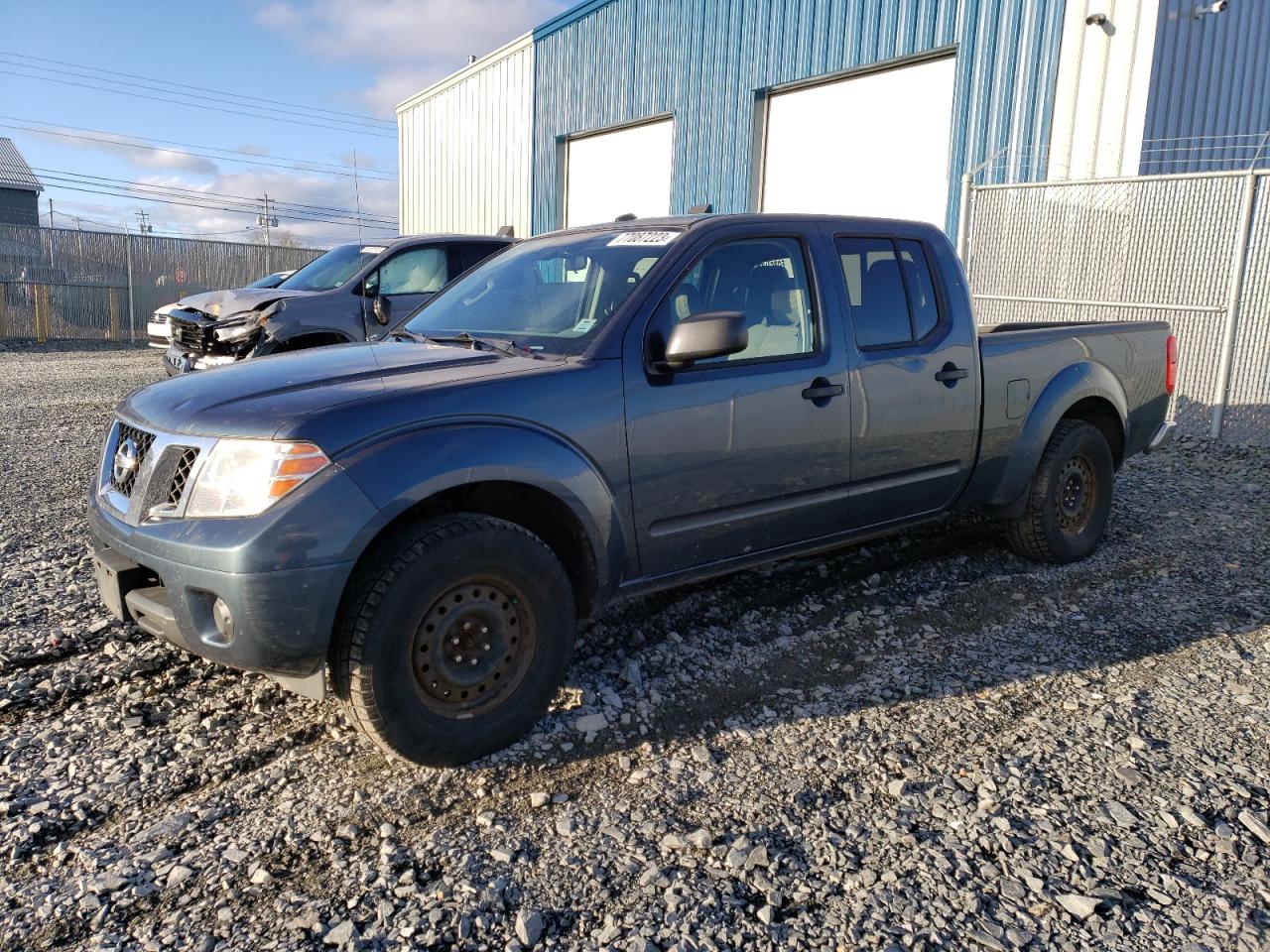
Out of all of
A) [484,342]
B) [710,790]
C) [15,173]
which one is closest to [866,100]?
[484,342]

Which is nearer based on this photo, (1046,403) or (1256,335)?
(1046,403)

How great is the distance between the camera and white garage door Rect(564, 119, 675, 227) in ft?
52.8

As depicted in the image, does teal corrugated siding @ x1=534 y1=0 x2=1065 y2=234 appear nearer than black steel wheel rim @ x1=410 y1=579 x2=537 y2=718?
No

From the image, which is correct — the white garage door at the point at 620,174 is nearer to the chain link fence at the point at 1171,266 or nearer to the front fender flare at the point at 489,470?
the chain link fence at the point at 1171,266

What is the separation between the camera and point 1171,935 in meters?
2.38

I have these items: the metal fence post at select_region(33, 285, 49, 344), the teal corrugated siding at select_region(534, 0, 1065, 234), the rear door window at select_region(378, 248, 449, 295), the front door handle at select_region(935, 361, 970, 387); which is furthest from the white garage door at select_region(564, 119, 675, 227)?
the front door handle at select_region(935, 361, 970, 387)

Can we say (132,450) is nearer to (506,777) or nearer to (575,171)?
(506,777)

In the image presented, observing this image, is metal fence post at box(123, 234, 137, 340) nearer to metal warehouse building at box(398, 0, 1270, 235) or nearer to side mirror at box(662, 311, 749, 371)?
metal warehouse building at box(398, 0, 1270, 235)

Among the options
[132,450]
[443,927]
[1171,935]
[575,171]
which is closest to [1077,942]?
[1171,935]

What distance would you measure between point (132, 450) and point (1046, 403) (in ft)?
14.1

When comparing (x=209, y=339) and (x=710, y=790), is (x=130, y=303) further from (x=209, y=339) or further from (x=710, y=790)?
(x=710, y=790)

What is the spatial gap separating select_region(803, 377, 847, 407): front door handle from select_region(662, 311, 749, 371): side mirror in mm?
600

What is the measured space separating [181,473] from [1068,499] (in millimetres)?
4534

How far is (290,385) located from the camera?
3.22 metres
